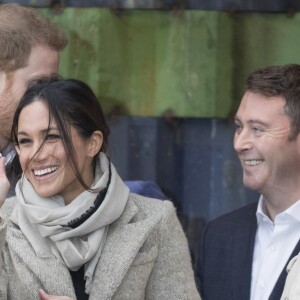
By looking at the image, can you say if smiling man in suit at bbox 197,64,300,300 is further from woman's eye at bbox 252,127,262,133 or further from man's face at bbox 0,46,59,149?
man's face at bbox 0,46,59,149

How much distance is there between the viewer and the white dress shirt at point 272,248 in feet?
15.8

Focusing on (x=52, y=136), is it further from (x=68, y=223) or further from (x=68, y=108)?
(x=68, y=223)

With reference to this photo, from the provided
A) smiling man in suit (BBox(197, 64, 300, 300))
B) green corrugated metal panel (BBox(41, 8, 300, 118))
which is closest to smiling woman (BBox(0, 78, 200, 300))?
smiling man in suit (BBox(197, 64, 300, 300))

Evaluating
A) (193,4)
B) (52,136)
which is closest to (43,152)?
(52,136)

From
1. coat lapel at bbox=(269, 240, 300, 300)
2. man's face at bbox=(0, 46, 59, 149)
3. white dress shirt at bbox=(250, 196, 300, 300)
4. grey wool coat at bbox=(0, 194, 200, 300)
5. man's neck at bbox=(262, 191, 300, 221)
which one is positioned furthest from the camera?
man's neck at bbox=(262, 191, 300, 221)

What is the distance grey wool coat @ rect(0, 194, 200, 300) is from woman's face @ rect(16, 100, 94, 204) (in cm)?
19

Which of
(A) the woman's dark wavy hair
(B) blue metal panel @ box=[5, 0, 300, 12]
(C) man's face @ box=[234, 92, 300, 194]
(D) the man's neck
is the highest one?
(B) blue metal panel @ box=[5, 0, 300, 12]

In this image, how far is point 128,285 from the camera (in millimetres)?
4227

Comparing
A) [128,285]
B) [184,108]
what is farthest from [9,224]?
[184,108]

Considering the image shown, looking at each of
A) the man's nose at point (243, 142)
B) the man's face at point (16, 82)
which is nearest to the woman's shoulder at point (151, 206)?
the man's face at point (16, 82)

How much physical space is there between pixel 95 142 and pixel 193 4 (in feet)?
5.15

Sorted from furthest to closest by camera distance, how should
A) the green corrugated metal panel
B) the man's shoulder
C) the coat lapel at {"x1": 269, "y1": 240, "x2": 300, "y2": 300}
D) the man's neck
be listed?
the green corrugated metal panel → the man's shoulder → the man's neck → the coat lapel at {"x1": 269, "y1": 240, "x2": 300, "y2": 300}

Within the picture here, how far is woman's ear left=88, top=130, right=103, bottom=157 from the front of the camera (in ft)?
14.1

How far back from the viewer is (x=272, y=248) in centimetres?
488
